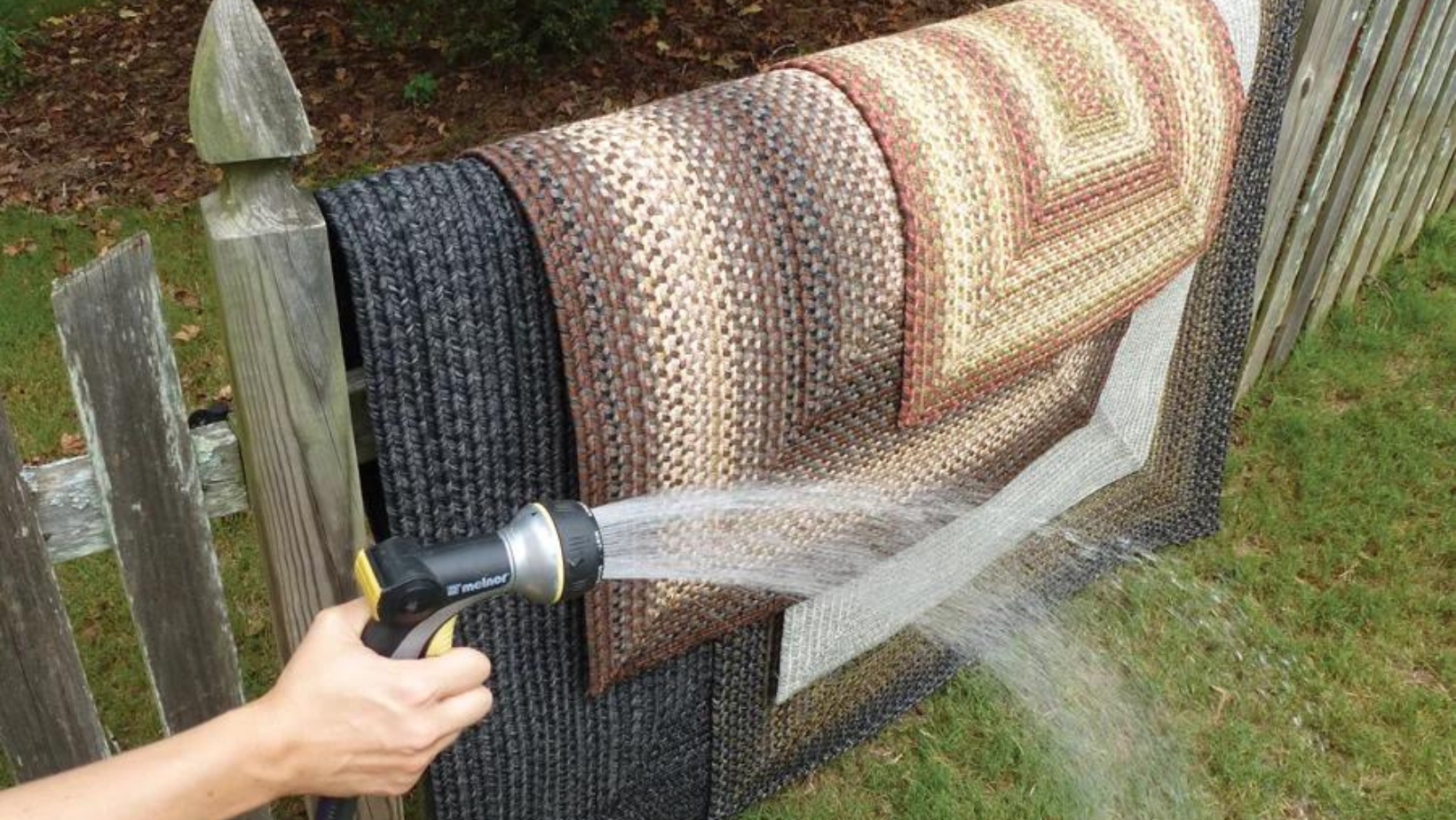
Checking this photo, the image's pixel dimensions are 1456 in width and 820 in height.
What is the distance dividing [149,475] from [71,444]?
2.20 m

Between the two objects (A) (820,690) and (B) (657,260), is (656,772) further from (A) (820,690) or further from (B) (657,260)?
(B) (657,260)

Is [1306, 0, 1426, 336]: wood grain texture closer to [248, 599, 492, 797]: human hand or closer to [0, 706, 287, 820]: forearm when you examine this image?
[248, 599, 492, 797]: human hand

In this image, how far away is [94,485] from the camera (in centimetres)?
150

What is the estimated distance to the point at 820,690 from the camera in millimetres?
2445

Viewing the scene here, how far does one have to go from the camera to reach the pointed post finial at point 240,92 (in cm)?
Answer: 122

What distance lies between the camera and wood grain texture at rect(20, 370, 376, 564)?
1.49 m

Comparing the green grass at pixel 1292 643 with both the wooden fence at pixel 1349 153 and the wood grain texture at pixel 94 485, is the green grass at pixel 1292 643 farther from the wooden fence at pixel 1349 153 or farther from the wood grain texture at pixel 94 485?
the wood grain texture at pixel 94 485

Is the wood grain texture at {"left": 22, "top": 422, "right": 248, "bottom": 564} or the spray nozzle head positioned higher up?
the spray nozzle head

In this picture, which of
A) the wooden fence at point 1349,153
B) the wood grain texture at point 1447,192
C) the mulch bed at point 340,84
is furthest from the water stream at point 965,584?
the mulch bed at point 340,84

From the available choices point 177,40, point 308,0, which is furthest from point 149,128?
point 308,0

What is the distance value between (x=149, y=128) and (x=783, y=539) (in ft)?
15.9

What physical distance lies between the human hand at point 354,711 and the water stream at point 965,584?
42 centimetres

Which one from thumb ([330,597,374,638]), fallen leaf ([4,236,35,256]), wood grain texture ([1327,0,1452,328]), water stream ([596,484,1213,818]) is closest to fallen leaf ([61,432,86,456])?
fallen leaf ([4,236,35,256])

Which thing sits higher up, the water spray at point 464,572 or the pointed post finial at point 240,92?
the pointed post finial at point 240,92
